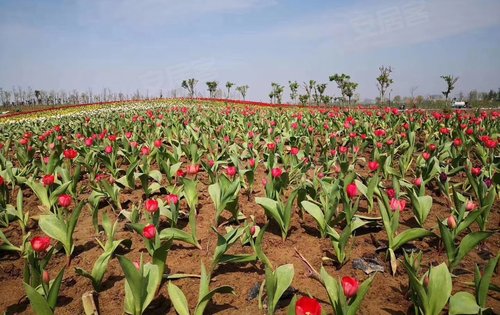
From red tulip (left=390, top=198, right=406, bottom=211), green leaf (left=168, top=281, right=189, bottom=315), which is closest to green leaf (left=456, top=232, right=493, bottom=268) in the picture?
red tulip (left=390, top=198, right=406, bottom=211)

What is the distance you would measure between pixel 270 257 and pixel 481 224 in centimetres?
195

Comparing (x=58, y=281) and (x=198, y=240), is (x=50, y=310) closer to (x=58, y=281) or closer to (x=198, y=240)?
(x=58, y=281)

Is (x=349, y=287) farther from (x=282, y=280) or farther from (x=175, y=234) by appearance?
(x=175, y=234)

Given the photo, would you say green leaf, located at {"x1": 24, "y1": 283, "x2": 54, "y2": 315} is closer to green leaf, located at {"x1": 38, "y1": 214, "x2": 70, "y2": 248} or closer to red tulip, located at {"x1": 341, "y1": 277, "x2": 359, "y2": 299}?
green leaf, located at {"x1": 38, "y1": 214, "x2": 70, "y2": 248}

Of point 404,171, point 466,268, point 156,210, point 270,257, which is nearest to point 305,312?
point 270,257

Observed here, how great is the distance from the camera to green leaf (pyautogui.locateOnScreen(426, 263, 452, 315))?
1808 millimetres

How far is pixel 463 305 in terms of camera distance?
1778 millimetres

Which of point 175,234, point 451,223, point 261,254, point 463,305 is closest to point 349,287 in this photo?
point 463,305

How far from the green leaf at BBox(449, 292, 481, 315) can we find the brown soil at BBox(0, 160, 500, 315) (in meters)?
0.42

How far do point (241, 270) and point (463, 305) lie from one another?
157 cm

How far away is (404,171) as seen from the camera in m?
4.83

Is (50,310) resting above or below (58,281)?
below

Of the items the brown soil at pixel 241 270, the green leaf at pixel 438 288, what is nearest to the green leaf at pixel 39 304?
the brown soil at pixel 241 270

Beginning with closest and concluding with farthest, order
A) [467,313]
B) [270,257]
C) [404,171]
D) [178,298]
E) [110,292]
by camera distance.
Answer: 1. [467,313]
2. [178,298]
3. [110,292]
4. [270,257]
5. [404,171]
